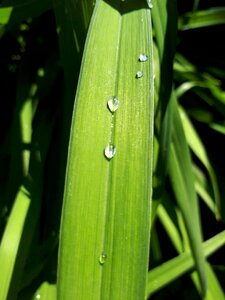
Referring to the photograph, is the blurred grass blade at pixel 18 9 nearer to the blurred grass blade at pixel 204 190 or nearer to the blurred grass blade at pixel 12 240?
the blurred grass blade at pixel 12 240

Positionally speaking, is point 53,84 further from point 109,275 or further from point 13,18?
point 109,275

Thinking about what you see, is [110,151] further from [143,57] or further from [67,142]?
[67,142]

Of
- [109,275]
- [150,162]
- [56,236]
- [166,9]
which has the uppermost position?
[166,9]

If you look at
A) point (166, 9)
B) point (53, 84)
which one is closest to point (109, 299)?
point (166, 9)

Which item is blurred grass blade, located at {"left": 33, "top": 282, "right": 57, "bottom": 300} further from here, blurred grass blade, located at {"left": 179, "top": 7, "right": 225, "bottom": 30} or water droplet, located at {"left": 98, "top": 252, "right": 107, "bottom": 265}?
blurred grass blade, located at {"left": 179, "top": 7, "right": 225, "bottom": 30}

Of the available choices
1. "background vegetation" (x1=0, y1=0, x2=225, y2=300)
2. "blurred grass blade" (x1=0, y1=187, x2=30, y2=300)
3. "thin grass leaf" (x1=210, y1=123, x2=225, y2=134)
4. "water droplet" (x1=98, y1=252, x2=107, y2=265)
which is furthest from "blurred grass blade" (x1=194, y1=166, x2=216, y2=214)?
"water droplet" (x1=98, y1=252, x2=107, y2=265)

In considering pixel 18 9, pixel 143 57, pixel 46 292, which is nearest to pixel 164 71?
pixel 143 57
